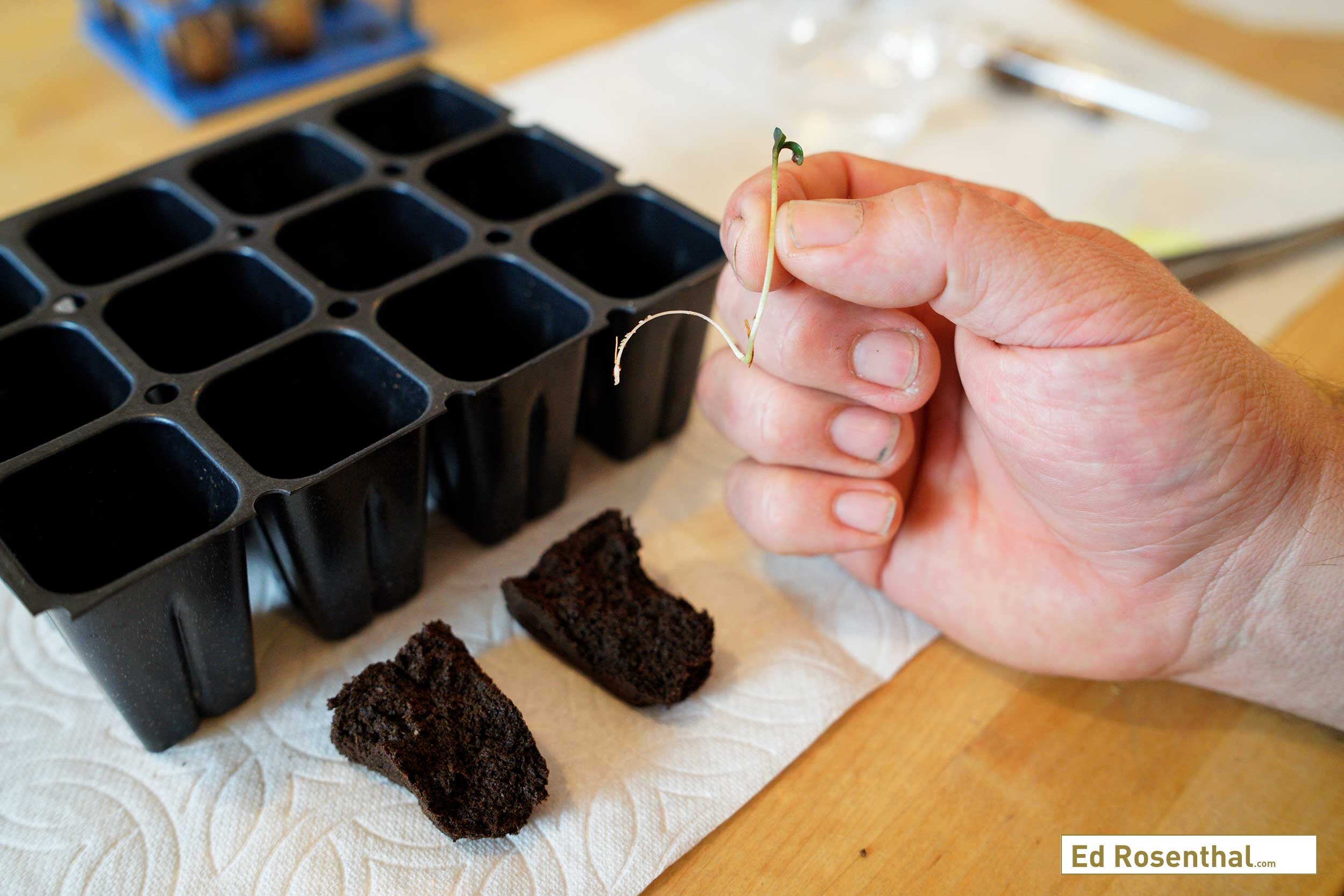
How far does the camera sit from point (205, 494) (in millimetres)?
552

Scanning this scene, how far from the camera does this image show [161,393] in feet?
1.90

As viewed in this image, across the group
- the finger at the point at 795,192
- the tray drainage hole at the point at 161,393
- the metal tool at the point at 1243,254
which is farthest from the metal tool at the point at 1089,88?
the tray drainage hole at the point at 161,393

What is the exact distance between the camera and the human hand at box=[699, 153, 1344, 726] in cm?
48

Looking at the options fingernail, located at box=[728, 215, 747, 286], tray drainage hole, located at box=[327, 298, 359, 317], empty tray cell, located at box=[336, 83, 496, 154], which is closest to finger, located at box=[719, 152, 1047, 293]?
fingernail, located at box=[728, 215, 747, 286]

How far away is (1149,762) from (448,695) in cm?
42

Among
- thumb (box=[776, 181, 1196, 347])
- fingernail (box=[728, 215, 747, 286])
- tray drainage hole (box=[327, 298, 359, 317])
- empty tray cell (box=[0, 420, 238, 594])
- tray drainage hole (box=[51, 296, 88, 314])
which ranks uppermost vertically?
thumb (box=[776, 181, 1196, 347])

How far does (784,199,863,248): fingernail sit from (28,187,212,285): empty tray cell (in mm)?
464

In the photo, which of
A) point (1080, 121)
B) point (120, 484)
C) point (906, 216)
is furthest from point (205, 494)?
point (1080, 121)

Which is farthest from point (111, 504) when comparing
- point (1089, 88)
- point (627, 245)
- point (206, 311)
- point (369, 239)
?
point (1089, 88)

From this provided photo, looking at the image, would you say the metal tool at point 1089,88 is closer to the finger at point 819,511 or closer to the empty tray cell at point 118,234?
the finger at point 819,511

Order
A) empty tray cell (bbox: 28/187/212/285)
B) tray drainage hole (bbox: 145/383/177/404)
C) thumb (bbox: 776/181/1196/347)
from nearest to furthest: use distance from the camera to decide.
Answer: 1. thumb (bbox: 776/181/1196/347)
2. tray drainage hole (bbox: 145/383/177/404)
3. empty tray cell (bbox: 28/187/212/285)

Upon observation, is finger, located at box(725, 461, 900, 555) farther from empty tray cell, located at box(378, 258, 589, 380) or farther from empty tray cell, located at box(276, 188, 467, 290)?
empty tray cell, located at box(276, 188, 467, 290)

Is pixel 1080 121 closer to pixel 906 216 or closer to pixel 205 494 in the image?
pixel 906 216

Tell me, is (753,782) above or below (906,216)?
below
